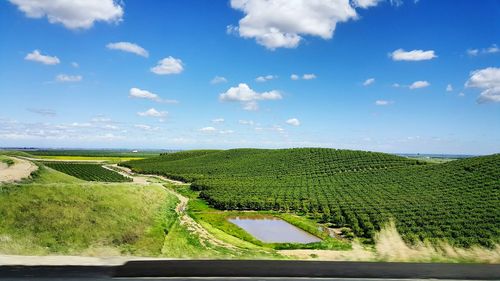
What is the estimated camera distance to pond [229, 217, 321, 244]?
3763 centimetres

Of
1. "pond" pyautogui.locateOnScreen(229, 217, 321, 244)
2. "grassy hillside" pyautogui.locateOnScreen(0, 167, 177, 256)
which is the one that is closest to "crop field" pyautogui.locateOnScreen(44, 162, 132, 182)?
"pond" pyautogui.locateOnScreen(229, 217, 321, 244)

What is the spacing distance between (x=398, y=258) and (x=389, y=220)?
33.5 metres

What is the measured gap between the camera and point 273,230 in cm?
4228

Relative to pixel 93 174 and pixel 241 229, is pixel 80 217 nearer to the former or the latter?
pixel 241 229

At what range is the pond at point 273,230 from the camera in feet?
123

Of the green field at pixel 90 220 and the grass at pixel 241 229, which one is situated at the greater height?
the green field at pixel 90 220

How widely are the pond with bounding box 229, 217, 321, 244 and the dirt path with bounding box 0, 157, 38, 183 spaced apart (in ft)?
73.3

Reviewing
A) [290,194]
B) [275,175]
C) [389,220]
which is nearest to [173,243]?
[389,220]

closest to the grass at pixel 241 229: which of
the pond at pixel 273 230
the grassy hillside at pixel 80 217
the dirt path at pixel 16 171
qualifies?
the pond at pixel 273 230

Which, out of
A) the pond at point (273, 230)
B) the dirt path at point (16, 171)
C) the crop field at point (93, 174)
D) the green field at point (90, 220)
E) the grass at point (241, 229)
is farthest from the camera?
the crop field at point (93, 174)

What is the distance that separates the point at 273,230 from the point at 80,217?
76.4 feet

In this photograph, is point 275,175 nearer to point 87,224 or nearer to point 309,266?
point 87,224

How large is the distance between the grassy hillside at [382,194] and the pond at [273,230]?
4.96 meters

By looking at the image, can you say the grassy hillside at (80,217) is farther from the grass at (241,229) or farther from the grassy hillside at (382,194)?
the grassy hillside at (382,194)
